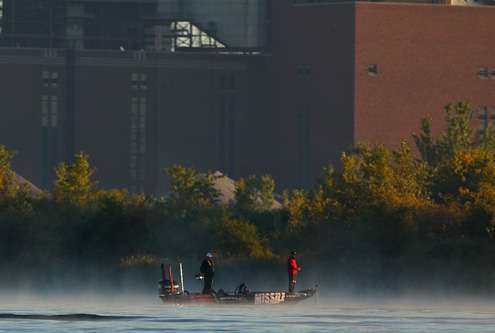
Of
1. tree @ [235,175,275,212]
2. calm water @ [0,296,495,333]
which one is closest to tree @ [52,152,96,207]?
tree @ [235,175,275,212]

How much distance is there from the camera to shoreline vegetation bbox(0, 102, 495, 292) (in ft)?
322

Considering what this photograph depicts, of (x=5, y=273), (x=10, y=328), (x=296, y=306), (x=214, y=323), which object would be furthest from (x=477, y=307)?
(x=5, y=273)

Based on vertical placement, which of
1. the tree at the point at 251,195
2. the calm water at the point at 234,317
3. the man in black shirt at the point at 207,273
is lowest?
the calm water at the point at 234,317

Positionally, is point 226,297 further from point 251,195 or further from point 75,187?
point 251,195

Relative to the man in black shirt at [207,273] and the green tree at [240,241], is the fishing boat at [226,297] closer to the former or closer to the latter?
the man in black shirt at [207,273]

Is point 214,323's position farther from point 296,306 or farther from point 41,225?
point 41,225

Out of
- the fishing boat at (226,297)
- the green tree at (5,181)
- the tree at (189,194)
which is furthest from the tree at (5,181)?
the fishing boat at (226,297)

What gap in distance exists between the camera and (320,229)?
105 meters

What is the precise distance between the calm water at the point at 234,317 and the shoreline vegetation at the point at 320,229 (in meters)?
9.87

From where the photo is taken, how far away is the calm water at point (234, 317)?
70688 mm

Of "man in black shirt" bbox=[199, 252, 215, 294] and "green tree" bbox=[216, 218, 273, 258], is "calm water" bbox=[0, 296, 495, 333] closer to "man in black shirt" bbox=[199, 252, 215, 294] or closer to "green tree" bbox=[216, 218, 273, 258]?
"man in black shirt" bbox=[199, 252, 215, 294]

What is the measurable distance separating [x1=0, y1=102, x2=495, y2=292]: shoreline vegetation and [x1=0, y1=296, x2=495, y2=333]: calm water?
9.87 metres

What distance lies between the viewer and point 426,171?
409 feet

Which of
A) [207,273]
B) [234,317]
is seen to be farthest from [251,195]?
[234,317]
